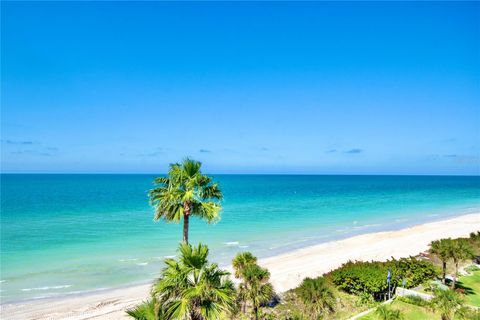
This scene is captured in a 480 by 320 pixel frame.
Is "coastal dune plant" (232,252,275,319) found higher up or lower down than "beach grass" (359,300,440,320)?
higher up

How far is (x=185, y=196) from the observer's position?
Answer: 1395 cm

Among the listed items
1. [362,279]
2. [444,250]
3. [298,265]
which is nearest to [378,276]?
[362,279]

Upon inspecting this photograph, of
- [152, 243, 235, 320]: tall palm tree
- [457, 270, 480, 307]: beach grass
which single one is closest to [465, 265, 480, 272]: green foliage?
[457, 270, 480, 307]: beach grass

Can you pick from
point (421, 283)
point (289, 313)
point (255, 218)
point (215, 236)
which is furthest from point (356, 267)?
point (255, 218)

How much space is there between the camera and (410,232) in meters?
44.1

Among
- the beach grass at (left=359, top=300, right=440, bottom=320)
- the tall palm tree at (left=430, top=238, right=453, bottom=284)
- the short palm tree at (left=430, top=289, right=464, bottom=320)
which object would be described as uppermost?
the tall palm tree at (left=430, top=238, right=453, bottom=284)

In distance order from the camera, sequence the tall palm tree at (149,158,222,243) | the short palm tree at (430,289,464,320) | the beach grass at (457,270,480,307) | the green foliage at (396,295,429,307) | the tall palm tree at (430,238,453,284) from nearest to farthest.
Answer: the tall palm tree at (149,158,222,243), the short palm tree at (430,289,464,320), the green foliage at (396,295,429,307), the beach grass at (457,270,480,307), the tall palm tree at (430,238,453,284)

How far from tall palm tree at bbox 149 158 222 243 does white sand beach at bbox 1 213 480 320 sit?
8289 millimetres

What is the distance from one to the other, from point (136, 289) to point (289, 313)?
451 inches

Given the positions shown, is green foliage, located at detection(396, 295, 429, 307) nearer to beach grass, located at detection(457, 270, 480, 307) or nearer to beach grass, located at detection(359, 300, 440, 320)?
beach grass, located at detection(359, 300, 440, 320)

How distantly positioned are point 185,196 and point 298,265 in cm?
1755

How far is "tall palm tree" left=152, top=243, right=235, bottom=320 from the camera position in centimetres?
965

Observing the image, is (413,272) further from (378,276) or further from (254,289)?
(254,289)

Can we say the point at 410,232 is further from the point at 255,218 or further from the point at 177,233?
the point at 177,233
